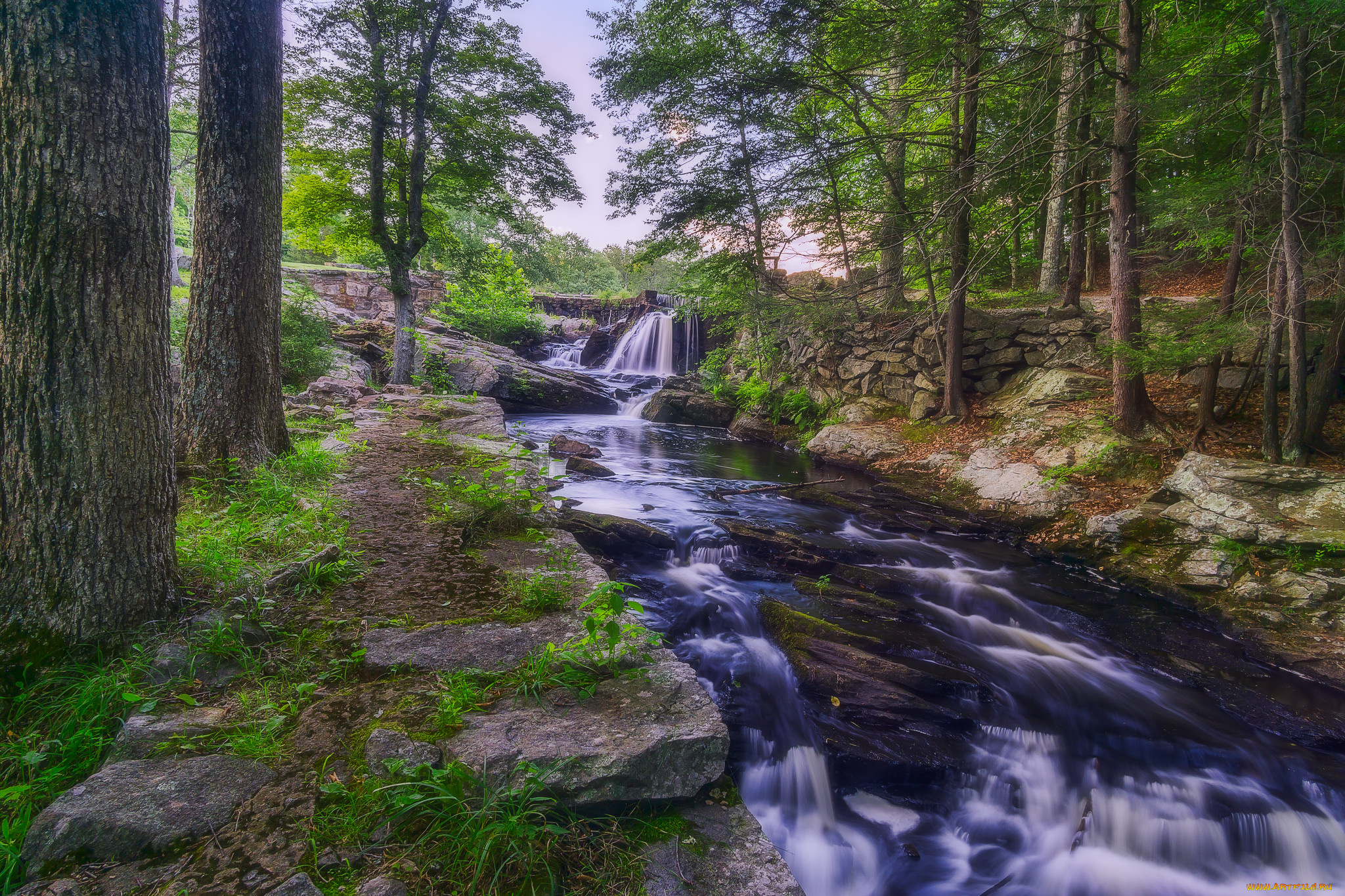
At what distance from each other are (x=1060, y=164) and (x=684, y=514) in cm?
918

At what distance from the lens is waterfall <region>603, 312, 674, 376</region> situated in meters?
22.8

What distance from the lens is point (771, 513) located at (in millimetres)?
8219

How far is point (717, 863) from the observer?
76.5 inches

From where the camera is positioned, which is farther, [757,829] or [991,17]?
[991,17]

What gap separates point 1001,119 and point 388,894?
1441cm

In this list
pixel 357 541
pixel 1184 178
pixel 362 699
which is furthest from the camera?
pixel 1184 178

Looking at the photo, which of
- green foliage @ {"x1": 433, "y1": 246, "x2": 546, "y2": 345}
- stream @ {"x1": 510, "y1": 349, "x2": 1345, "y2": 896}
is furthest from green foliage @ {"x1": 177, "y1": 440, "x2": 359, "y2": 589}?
green foliage @ {"x1": 433, "y1": 246, "x2": 546, "y2": 345}

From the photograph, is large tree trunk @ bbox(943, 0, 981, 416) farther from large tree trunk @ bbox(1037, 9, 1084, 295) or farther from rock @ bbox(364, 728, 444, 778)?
rock @ bbox(364, 728, 444, 778)

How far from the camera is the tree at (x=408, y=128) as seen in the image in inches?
409

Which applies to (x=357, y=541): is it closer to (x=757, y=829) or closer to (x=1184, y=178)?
(x=757, y=829)

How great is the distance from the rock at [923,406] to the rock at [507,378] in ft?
30.9

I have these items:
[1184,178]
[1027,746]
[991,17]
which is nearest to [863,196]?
[991,17]

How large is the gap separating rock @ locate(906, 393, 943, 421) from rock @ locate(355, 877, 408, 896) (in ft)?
37.8

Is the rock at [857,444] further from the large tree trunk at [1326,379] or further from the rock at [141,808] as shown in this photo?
the rock at [141,808]
